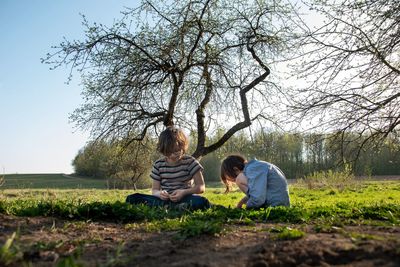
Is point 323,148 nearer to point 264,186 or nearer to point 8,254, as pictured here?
point 264,186

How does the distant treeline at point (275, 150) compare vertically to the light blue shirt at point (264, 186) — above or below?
above

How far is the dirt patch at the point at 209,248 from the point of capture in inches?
109

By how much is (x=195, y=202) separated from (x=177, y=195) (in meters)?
0.32

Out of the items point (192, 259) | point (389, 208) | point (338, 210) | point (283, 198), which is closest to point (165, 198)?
point (283, 198)

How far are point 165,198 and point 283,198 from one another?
1828 millimetres

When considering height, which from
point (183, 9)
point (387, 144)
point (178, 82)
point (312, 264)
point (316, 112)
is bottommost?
point (312, 264)

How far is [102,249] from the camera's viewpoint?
3348 millimetres

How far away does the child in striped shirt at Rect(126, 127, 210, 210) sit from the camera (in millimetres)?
6719

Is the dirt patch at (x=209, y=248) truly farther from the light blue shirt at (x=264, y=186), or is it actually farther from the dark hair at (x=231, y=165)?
the dark hair at (x=231, y=165)

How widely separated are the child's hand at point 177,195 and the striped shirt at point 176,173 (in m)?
0.39

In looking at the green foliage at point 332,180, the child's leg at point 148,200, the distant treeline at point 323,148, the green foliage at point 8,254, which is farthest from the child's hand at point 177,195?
the green foliage at point 332,180

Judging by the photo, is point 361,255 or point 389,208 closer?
point 361,255

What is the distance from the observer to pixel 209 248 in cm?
326

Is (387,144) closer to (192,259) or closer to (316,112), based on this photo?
(316,112)
